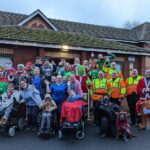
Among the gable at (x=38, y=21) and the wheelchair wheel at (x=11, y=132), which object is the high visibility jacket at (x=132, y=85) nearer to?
the wheelchair wheel at (x=11, y=132)

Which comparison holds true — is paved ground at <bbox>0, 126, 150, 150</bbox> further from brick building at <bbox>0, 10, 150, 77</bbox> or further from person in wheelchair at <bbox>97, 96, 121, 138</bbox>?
brick building at <bbox>0, 10, 150, 77</bbox>

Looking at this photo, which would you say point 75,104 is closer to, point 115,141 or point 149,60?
point 115,141

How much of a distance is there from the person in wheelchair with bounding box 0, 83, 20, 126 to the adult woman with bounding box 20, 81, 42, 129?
268 millimetres

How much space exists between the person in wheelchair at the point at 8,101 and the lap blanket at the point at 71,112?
1545mm

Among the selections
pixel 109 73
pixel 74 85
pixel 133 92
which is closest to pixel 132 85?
pixel 133 92

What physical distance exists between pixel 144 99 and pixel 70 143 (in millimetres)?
3049

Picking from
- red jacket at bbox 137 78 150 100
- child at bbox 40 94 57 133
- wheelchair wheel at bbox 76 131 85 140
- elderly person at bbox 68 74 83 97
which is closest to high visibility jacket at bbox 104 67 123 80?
red jacket at bbox 137 78 150 100

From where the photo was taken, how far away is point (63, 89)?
9961 millimetres

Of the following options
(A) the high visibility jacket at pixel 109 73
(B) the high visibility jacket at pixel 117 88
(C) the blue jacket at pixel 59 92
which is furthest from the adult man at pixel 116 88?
(C) the blue jacket at pixel 59 92

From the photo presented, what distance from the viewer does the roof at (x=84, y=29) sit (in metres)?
31.0

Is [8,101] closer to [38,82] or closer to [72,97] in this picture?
[38,82]

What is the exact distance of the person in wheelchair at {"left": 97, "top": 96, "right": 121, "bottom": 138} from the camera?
9305 mm

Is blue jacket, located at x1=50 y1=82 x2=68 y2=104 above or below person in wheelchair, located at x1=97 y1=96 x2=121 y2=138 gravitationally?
above

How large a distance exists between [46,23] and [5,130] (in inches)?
873
